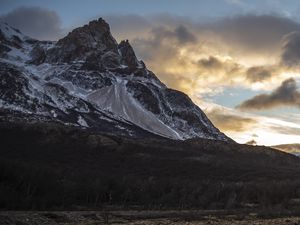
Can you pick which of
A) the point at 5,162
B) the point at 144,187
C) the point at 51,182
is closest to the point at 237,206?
the point at 144,187

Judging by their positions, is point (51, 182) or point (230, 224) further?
point (51, 182)

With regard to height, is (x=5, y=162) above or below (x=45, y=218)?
above

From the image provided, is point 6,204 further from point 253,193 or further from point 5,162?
point 253,193

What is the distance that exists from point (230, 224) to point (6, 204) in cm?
3938

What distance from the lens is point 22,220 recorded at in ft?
212

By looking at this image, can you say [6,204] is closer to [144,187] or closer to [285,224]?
[285,224]

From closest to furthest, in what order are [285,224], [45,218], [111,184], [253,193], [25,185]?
[285,224] < [45,218] < [25,185] < [111,184] < [253,193]

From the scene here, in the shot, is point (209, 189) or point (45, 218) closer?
point (45, 218)

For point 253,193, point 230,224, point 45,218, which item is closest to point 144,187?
point 253,193

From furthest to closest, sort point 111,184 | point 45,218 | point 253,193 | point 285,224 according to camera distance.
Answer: point 253,193
point 111,184
point 45,218
point 285,224

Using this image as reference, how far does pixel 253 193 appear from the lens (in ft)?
485

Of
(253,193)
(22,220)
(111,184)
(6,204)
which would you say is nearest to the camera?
(22,220)

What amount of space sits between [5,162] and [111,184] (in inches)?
1448

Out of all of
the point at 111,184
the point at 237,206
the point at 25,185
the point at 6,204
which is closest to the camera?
the point at 6,204
